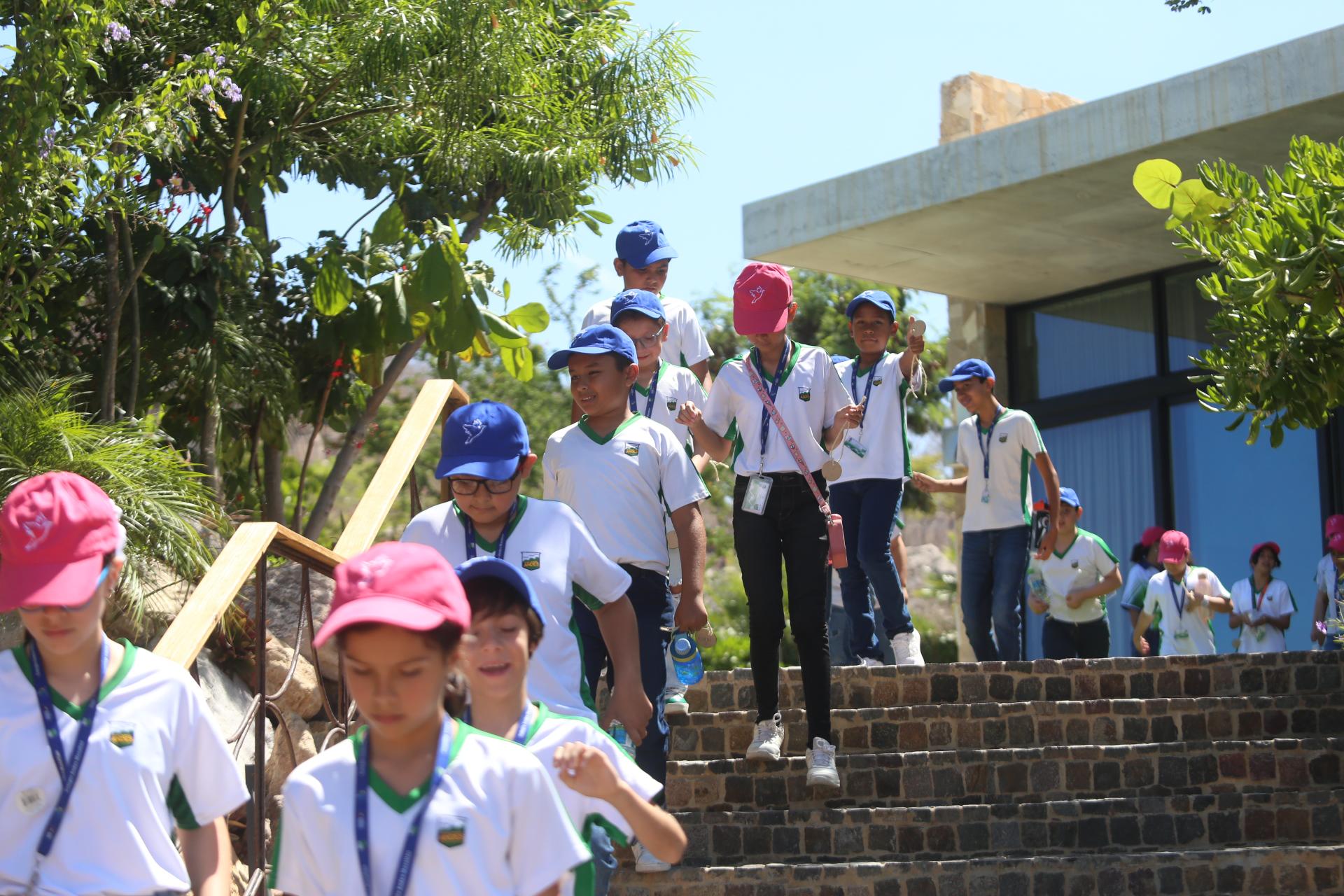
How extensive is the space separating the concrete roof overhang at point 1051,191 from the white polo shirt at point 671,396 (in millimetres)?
5599

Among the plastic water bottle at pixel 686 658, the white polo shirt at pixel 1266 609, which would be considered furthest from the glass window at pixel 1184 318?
the plastic water bottle at pixel 686 658

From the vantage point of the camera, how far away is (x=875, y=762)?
714 cm

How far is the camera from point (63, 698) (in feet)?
10.4

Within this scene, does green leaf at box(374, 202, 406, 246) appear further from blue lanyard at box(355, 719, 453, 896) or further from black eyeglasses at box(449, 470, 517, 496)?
blue lanyard at box(355, 719, 453, 896)

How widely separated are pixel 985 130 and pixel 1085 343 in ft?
7.15

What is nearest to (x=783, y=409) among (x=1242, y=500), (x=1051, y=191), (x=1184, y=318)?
(x=1051, y=191)

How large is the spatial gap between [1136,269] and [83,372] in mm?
9587

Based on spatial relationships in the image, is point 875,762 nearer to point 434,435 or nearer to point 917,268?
point 917,268

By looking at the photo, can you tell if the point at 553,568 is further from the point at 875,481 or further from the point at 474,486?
the point at 875,481

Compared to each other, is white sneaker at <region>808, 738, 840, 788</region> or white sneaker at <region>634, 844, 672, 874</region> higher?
white sneaker at <region>808, 738, 840, 788</region>

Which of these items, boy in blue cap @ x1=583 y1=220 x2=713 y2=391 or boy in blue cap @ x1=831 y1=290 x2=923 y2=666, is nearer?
boy in blue cap @ x1=583 y1=220 x2=713 y2=391

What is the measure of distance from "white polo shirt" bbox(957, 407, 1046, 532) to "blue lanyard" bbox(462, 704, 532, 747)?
604 cm

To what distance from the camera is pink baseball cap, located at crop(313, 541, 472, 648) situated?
8.89 ft

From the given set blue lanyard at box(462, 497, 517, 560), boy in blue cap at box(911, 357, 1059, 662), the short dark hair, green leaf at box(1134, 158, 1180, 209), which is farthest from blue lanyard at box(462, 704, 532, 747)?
boy in blue cap at box(911, 357, 1059, 662)
